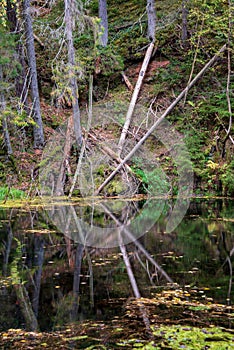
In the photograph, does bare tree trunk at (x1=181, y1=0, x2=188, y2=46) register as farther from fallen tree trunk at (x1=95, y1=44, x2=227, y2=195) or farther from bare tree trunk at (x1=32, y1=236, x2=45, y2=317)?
bare tree trunk at (x1=32, y1=236, x2=45, y2=317)

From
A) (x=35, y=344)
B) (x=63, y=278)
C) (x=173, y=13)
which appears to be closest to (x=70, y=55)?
(x=173, y=13)

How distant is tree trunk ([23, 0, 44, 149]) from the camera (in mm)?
14195

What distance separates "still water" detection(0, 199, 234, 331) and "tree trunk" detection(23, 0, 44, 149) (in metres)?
4.80

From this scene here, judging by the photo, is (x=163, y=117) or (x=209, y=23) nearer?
(x=209, y=23)

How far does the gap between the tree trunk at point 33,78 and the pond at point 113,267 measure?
4989mm

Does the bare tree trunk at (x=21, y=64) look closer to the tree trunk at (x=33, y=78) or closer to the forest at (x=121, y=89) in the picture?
the forest at (x=121, y=89)

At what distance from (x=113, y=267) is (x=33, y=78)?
10238 millimetres

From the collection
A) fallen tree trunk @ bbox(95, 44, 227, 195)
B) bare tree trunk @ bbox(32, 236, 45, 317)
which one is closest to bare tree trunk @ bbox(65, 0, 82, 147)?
fallen tree trunk @ bbox(95, 44, 227, 195)

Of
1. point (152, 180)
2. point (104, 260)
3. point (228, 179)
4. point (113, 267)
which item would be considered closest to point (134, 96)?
point (152, 180)

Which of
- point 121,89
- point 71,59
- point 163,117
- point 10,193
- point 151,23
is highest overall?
point 151,23

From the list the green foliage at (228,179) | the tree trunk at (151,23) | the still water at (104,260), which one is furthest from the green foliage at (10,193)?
the tree trunk at (151,23)

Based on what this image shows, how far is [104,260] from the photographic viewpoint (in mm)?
6273

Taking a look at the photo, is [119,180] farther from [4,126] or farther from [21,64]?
[21,64]

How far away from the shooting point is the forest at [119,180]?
4168 mm
